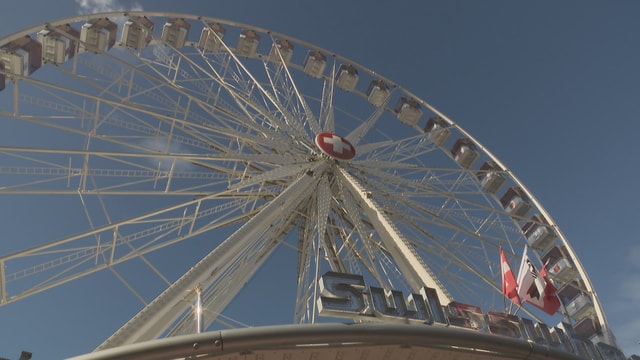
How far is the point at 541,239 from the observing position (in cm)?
1761

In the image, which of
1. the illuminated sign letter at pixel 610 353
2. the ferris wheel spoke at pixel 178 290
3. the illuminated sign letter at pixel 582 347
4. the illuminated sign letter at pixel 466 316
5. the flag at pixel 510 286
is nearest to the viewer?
the ferris wheel spoke at pixel 178 290

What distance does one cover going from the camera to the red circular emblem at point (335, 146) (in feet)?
49.1

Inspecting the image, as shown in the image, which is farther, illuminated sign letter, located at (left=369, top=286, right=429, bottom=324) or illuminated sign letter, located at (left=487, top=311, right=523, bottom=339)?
illuminated sign letter, located at (left=487, top=311, right=523, bottom=339)

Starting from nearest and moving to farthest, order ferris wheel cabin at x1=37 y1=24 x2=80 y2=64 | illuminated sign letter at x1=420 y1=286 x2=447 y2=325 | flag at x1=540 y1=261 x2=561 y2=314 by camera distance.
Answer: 1. illuminated sign letter at x1=420 y1=286 x2=447 y2=325
2. flag at x1=540 y1=261 x2=561 y2=314
3. ferris wheel cabin at x1=37 y1=24 x2=80 y2=64

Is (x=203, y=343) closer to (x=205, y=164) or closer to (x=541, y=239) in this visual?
(x=205, y=164)

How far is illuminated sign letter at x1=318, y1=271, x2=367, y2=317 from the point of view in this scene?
24.9ft

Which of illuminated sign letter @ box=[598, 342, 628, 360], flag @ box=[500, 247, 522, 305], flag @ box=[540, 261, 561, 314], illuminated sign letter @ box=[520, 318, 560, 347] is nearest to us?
illuminated sign letter @ box=[520, 318, 560, 347]

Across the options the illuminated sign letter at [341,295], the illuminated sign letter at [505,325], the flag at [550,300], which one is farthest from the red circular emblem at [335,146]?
the illuminated sign letter at [505,325]

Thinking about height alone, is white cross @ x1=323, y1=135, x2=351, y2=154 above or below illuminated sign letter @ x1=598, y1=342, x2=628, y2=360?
above

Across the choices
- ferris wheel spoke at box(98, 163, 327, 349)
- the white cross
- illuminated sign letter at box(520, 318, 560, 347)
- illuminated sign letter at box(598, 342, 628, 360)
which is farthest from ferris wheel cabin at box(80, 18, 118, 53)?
illuminated sign letter at box(598, 342, 628, 360)

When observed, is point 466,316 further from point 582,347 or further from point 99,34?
point 99,34

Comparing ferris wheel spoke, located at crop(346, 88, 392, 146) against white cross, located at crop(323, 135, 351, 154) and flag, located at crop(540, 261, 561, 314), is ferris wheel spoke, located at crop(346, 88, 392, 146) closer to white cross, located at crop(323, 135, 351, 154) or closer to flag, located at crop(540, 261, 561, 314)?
white cross, located at crop(323, 135, 351, 154)

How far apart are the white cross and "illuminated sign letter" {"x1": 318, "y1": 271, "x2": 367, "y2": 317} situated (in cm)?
714

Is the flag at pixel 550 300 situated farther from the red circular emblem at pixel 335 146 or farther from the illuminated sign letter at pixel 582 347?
the red circular emblem at pixel 335 146
